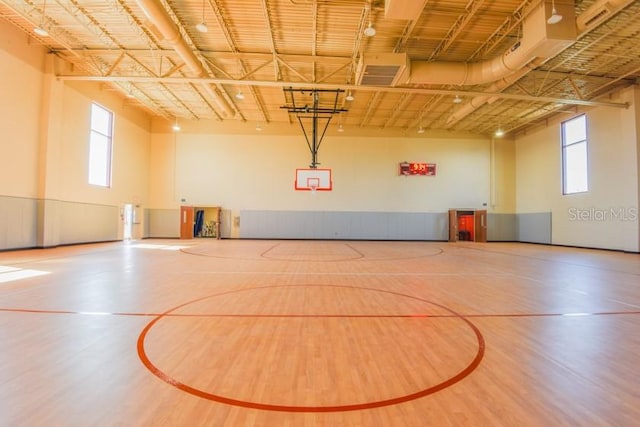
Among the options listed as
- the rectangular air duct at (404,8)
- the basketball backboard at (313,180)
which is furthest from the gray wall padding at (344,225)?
the rectangular air duct at (404,8)

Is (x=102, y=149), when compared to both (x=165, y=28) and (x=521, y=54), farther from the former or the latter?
(x=521, y=54)

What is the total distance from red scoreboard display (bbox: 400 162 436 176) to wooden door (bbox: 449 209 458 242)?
2517 millimetres

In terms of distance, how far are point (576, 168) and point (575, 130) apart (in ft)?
5.90

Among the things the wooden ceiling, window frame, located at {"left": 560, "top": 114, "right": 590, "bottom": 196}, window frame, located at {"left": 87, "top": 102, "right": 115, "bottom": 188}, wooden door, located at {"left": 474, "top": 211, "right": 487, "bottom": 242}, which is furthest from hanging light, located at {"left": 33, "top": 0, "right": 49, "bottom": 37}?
window frame, located at {"left": 560, "top": 114, "right": 590, "bottom": 196}

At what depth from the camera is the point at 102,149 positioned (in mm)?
14164

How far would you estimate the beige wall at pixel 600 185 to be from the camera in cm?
1198

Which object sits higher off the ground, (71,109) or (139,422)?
(71,109)

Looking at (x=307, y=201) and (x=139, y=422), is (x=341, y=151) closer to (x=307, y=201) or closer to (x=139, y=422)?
(x=307, y=201)

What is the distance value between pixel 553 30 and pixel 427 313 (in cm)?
771

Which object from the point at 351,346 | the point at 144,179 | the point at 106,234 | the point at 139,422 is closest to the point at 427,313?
the point at 351,346

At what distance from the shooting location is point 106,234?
47.9 ft

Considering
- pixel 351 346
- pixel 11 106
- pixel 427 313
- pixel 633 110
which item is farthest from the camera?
pixel 633 110

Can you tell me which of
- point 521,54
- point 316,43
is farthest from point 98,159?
point 521,54

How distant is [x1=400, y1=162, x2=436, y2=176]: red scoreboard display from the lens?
18000 mm
